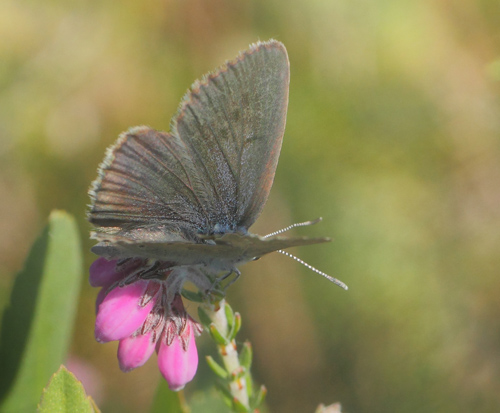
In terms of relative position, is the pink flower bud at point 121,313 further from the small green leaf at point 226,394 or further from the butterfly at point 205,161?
the small green leaf at point 226,394

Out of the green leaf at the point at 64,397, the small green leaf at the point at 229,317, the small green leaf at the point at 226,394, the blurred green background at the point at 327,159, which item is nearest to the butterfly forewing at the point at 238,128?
the small green leaf at the point at 229,317

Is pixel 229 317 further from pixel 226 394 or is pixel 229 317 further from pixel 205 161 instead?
pixel 205 161

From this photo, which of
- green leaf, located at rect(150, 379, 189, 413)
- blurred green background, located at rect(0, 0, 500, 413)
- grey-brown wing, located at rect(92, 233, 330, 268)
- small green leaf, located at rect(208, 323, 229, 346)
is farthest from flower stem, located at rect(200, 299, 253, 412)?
blurred green background, located at rect(0, 0, 500, 413)

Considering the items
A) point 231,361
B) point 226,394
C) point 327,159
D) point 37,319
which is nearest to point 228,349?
point 231,361

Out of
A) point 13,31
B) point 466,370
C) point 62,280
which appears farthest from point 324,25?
point 62,280

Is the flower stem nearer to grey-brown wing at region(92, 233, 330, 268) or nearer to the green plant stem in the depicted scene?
the green plant stem

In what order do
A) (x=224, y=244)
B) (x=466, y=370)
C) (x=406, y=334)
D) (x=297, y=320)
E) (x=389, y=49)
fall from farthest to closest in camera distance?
(x=389, y=49) < (x=297, y=320) < (x=406, y=334) < (x=466, y=370) < (x=224, y=244)

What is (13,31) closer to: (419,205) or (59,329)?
(59,329)
